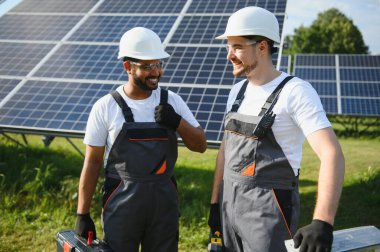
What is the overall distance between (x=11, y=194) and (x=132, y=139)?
370cm

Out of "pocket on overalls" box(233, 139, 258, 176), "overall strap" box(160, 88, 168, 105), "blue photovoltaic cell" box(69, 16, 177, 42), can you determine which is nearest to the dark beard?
"overall strap" box(160, 88, 168, 105)

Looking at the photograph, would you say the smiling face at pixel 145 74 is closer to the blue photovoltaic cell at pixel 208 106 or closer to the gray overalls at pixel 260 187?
the gray overalls at pixel 260 187

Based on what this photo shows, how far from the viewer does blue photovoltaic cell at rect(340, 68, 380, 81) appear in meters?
13.7

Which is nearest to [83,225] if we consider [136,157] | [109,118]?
[136,157]

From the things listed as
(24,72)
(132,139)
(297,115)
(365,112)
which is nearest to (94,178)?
(132,139)

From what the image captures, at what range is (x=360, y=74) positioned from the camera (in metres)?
14.1

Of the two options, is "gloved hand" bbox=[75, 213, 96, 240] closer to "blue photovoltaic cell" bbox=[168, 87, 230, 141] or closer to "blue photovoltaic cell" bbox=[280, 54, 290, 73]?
"blue photovoltaic cell" bbox=[168, 87, 230, 141]

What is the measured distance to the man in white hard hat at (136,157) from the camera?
295 centimetres

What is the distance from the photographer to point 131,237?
9.81ft

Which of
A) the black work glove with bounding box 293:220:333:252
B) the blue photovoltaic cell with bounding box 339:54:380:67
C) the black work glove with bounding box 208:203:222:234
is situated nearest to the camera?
the black work glove with bounding box 293:220:333:252

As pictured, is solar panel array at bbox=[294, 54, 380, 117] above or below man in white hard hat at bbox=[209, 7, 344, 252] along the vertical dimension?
below

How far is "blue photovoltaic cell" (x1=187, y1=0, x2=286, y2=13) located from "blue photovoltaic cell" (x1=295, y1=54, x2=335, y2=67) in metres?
8.96

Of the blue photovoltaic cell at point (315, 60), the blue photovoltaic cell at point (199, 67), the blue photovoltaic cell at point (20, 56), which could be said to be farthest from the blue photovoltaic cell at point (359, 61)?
the blue photovoltaic cell at point (20, 56)

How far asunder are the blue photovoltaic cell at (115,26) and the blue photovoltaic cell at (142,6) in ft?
1.05
